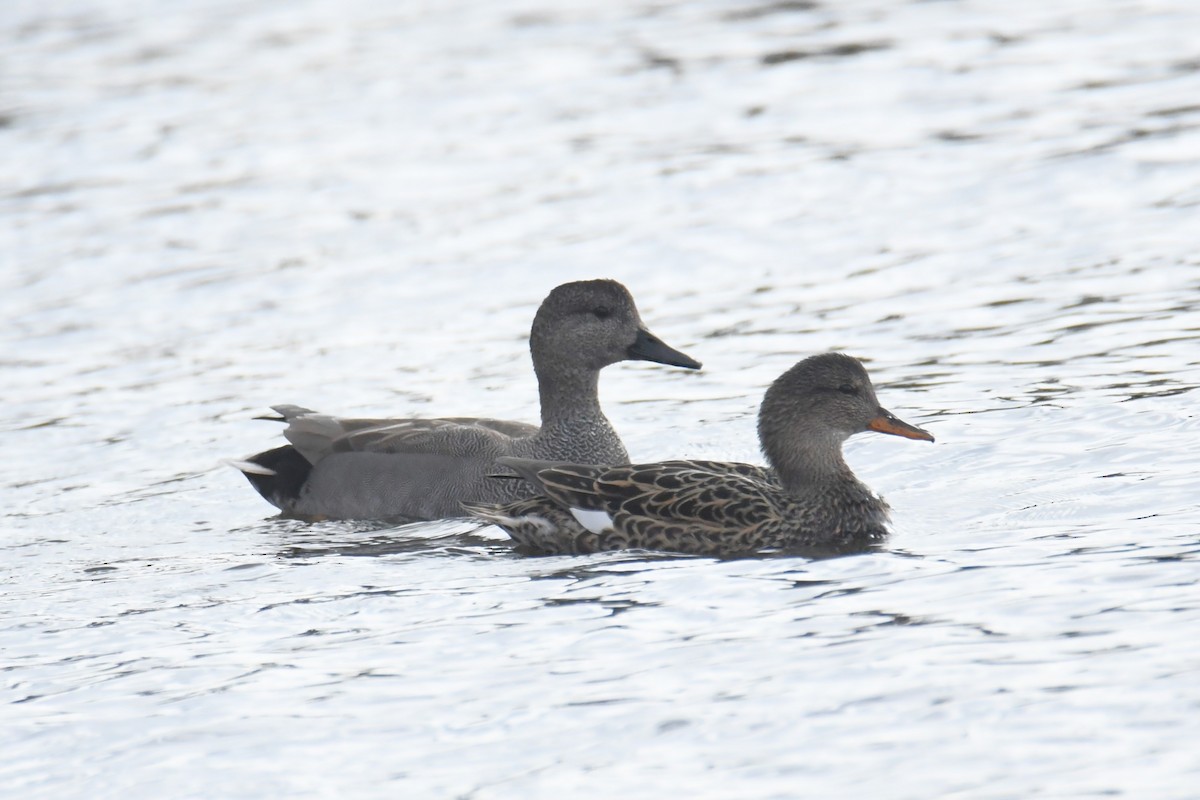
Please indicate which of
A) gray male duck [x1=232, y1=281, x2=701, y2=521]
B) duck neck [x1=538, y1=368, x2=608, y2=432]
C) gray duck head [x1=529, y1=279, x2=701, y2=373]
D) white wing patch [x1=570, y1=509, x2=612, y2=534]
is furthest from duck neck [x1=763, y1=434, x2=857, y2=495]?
duck neck [x1=538, y1=368, x2=608, y2=432]

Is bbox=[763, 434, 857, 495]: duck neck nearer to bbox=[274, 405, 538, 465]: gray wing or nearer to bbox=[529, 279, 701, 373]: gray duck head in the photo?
bbox=[529, 279, 701, 373]: gray duck head

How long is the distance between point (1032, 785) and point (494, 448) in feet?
18.3

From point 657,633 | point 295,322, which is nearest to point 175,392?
point 295,322

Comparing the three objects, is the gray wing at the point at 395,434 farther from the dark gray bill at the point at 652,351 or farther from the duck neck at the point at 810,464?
the duck neck at the point at 810,464

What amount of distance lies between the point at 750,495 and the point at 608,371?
4.92 m

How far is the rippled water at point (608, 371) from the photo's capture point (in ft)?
22.6

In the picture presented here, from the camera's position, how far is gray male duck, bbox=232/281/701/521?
439 inches

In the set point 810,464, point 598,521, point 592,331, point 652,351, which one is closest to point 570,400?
point 592,331

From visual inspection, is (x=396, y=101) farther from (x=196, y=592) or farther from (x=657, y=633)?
(x=657, y=633)

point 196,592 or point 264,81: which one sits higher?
point 264,81

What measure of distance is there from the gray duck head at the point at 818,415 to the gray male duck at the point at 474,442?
1.09 m

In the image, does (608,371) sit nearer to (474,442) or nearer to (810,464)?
(474,442)

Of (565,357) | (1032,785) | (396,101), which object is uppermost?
(396,101)

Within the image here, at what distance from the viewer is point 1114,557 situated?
8289mm
